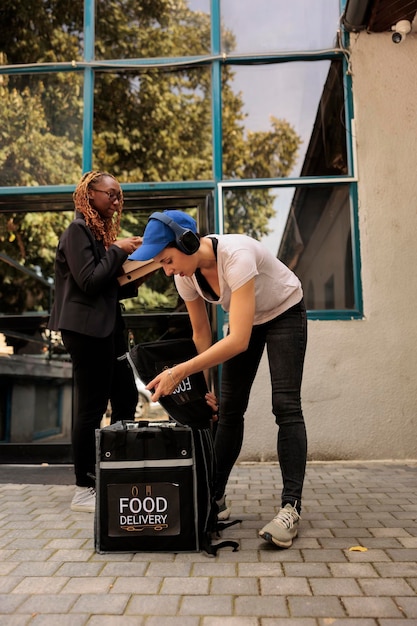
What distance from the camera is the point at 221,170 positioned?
505 centimetres

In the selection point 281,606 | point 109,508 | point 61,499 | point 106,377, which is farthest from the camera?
point 61,499

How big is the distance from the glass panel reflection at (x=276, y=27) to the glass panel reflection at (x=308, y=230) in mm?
1390

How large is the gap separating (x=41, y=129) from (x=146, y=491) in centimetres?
396

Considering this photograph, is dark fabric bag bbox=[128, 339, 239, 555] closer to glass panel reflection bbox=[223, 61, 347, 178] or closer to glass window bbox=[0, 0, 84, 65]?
glass panel reflection bbox=[223, 61, 347, 178]

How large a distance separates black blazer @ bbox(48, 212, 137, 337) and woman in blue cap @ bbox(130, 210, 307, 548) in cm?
57

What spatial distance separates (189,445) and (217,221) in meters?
2.78

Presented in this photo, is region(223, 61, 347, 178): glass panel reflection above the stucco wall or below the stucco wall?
above

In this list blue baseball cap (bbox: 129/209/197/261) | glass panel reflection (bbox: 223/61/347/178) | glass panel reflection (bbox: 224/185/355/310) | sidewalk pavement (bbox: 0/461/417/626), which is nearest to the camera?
sidewalk pavement (bbox: 0/461/417/626)

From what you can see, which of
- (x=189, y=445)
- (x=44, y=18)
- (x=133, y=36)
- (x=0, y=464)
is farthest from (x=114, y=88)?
(x=189, y=445)

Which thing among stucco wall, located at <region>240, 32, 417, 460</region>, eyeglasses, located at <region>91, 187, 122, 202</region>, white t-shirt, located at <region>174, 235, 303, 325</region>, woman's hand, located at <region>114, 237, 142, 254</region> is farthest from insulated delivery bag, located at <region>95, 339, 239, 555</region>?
stucco wall, located at <region>240, 32, 417, 460</region>

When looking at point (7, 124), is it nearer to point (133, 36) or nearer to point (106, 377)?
point (133, 36)

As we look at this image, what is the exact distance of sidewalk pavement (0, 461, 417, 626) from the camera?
6.21ft

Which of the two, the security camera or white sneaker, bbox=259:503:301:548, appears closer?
white sneaker, bbox=259:503:301:548

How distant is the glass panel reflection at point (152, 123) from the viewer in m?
5.18
